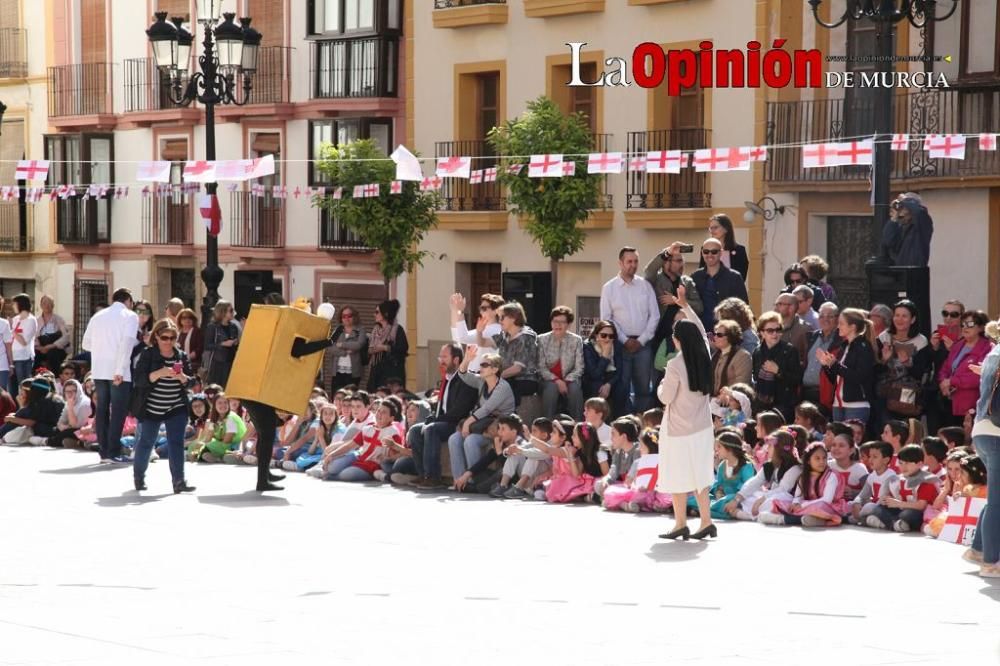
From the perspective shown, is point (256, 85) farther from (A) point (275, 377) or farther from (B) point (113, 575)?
(B) point (113, 575)

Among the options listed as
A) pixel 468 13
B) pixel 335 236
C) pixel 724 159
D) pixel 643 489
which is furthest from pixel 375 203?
pixel 643 489

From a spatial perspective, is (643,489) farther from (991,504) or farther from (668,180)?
(668,180)

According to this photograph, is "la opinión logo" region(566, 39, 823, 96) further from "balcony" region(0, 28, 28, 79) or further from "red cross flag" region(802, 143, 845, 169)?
"balcony" region(0, 28, 28, 79)

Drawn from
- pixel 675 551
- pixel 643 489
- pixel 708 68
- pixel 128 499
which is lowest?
pixel 128 499

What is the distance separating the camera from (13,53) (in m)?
46.2

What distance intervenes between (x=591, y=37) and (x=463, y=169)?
5.52 m

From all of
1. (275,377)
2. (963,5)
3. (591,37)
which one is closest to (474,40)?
(591,37)

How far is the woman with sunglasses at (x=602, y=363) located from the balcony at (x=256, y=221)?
19.4 m

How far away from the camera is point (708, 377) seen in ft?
51.3

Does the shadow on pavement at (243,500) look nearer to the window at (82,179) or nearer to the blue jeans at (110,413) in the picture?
the blue jeans at (110,413)

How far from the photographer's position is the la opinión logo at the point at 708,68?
29.3m

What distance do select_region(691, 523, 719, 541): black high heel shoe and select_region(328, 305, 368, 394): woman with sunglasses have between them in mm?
11905

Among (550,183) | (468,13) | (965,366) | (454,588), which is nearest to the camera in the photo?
(454,588)

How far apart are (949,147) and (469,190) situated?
42.6ft
